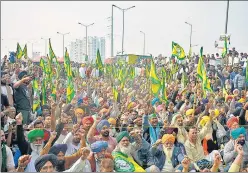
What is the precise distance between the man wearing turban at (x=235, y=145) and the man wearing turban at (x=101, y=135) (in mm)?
1461

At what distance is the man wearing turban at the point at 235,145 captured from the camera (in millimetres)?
5875

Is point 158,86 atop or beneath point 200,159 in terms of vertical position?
atop

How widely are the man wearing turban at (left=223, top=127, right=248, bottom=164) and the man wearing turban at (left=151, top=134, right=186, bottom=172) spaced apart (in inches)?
22.7

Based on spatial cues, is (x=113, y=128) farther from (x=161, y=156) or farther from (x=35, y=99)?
(x=35, y=99)

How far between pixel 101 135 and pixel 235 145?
1.75 meters

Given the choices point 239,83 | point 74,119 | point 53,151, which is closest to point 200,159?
point 53,151

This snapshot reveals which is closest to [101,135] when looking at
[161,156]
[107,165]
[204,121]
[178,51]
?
[161,156]

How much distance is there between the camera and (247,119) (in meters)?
7.92

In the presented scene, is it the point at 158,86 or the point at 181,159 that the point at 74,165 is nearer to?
the point at 181,159

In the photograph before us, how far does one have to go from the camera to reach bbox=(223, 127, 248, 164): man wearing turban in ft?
19.3

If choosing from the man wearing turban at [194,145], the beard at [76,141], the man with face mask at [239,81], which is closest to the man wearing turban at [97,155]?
the beard at [76,141]

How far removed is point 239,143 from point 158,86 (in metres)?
3.99

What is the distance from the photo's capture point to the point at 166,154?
5.87 m

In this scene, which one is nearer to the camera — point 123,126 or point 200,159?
point 200,159
